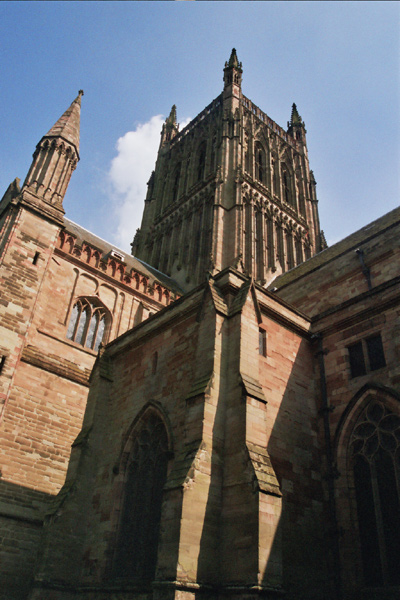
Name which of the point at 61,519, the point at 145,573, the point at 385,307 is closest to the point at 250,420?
the point at 145,573

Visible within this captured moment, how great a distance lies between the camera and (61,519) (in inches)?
520

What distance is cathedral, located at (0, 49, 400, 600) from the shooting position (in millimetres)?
9922

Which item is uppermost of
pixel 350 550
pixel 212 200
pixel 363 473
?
pixel 212 200

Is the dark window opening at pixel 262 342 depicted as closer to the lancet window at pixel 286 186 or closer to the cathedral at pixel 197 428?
the cathedral at pixel 197 428

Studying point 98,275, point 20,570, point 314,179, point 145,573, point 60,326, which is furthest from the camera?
point 314,179

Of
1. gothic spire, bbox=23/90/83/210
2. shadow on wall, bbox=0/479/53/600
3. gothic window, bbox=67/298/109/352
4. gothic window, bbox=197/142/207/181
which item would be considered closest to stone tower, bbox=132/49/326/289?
gothic window, bbox=197/142/207/181

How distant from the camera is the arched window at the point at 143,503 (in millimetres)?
11680

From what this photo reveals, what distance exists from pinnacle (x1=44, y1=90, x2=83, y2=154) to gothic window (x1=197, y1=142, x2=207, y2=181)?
54.7 feet

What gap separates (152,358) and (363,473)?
7.00 metres

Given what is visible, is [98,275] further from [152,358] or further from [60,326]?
[152,358]

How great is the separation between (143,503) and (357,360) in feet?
23.8

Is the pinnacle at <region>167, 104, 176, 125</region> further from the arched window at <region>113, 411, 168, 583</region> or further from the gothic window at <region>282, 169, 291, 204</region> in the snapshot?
the arched window at <region>113, 411, 168, 583</region>

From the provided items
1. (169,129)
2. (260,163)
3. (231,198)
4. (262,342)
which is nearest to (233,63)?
(169,129)

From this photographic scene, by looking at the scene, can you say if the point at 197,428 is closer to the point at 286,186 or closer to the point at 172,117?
the point at 286,186
